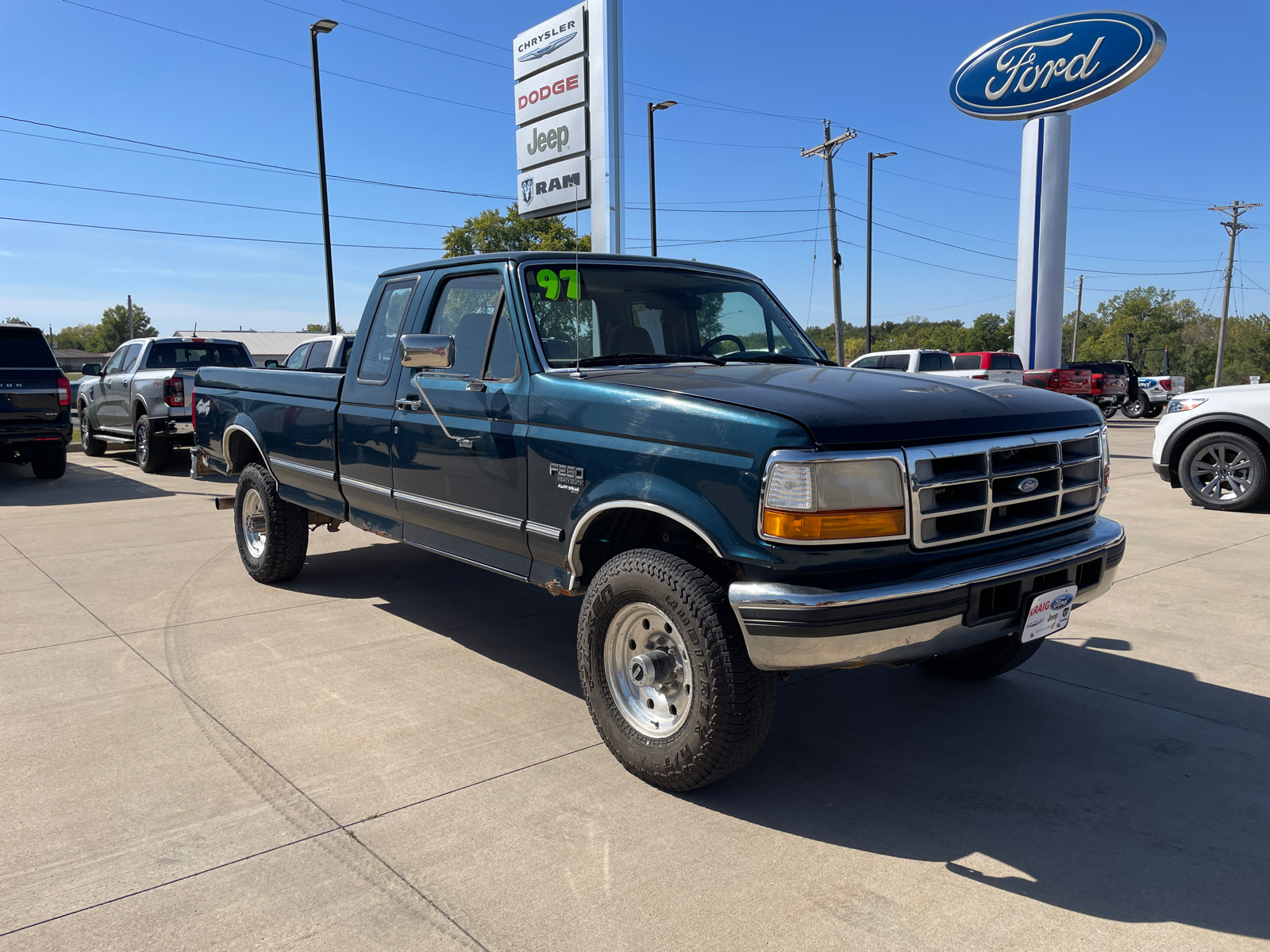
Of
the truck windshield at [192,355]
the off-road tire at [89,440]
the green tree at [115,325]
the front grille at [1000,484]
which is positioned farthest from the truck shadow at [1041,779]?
the green tree at [115,325]

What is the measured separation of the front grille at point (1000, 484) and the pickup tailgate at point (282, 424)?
3.56 m

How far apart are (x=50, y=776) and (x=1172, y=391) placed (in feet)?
111

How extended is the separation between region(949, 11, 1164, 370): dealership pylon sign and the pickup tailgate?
2277cm

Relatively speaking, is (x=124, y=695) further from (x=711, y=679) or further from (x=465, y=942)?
(x=711, y=679)

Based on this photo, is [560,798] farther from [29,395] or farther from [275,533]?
[29,395]

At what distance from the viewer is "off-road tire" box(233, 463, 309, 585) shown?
604cm

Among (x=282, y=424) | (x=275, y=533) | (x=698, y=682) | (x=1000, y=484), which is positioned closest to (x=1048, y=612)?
(x=1000, y=484)

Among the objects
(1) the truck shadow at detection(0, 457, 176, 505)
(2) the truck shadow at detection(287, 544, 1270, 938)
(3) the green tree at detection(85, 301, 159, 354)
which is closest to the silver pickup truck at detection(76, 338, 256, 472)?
(1) the truck shadow at detection(0, 457, 176, 505)

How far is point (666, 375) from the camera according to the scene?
3.67 metres

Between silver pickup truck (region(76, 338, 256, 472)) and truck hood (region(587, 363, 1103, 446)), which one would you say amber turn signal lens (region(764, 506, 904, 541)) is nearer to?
truck hood (region(587, 363, 1103, 446))

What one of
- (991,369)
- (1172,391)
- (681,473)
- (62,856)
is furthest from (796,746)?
(1172,391)

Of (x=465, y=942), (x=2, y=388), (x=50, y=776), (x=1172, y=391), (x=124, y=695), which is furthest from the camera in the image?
(x=1172, y=391)

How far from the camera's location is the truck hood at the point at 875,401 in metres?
A: 2.93

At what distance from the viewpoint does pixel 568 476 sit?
3.59 metres
